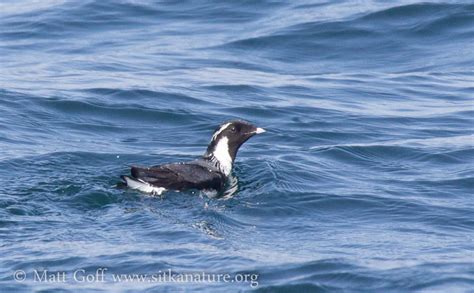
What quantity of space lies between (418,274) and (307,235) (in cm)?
149

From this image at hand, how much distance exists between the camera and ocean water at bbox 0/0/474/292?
354 inches

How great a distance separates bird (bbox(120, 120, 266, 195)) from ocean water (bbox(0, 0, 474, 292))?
0.16m

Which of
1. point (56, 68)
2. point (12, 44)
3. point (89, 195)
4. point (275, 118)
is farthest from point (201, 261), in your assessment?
point (12, 44)

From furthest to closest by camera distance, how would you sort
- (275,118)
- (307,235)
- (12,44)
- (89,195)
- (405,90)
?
1. (12,44)
2. (405,90)
3. (275,118)
4. (89,195)
5. (307,235)

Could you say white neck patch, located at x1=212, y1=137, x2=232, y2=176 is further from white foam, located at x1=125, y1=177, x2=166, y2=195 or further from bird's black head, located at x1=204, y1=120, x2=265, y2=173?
white foam, located at x1=125, y1=177, x2=166, y2=195

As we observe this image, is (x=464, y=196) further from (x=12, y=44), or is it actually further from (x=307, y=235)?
(x=12, y=44)

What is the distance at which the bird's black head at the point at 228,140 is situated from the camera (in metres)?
12.3

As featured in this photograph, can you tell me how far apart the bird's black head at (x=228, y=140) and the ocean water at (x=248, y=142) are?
0.82 ft

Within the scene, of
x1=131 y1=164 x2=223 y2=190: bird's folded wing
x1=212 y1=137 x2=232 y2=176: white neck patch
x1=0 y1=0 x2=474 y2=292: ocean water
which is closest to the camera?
x1=0 y1=0 x2=474 y2=292: ocean water

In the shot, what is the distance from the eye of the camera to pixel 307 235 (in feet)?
32.8

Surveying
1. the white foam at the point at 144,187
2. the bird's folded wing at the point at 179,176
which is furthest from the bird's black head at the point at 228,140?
the white foam at the point at 144,187

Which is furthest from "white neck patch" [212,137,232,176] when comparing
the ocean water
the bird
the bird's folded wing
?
the bird's folded wing

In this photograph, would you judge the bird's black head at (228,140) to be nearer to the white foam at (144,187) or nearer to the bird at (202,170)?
the bird at (202,170)

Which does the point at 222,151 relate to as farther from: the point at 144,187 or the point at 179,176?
the point at 144,187
